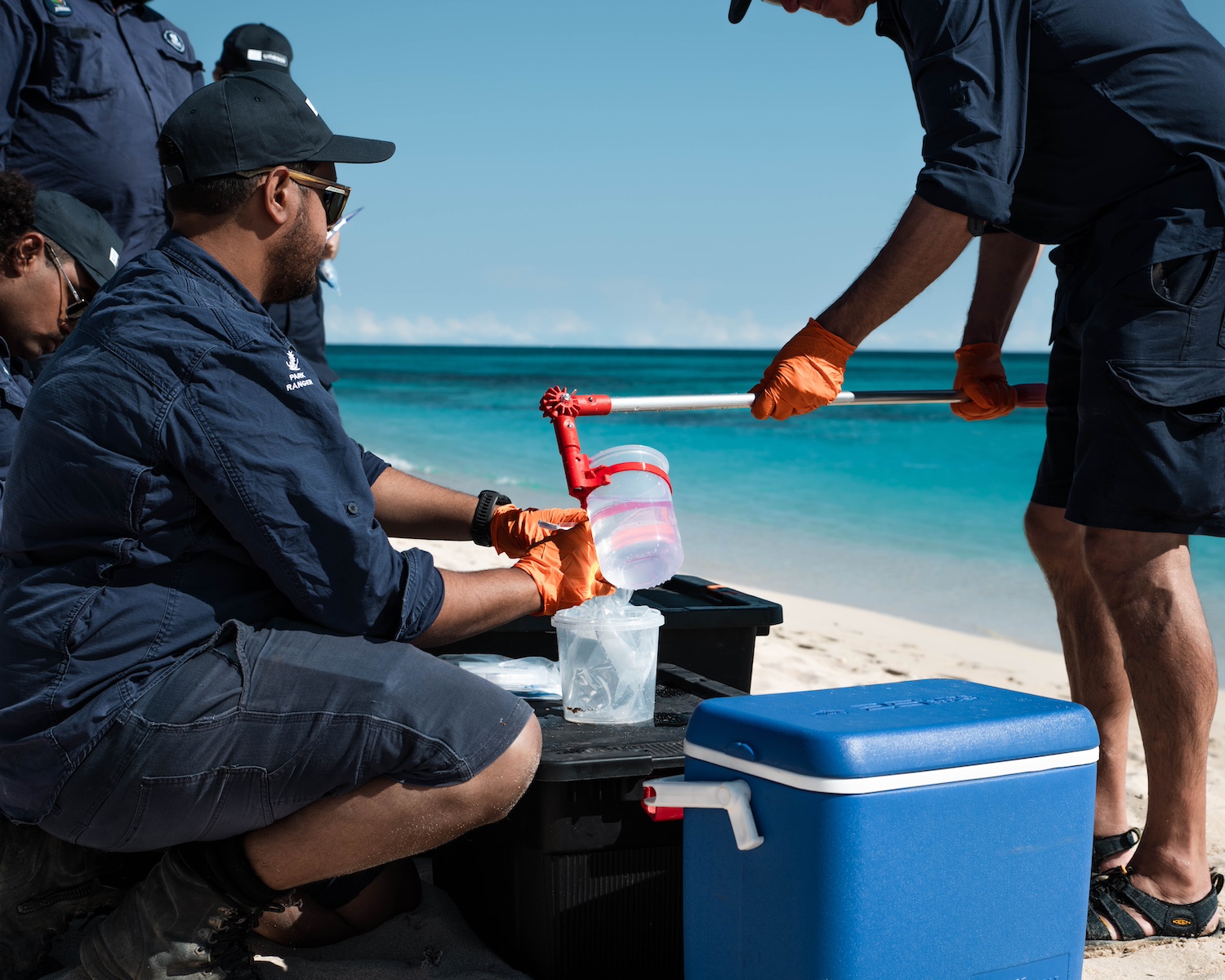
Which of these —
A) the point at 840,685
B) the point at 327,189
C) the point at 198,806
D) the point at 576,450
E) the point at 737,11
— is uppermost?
the point at 737,11

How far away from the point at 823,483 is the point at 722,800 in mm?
13457

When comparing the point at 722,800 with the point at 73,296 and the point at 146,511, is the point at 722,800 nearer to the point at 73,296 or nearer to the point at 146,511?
the point at 146,511

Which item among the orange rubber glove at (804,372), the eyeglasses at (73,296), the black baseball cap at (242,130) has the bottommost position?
the orange rubber glove at (804,372)

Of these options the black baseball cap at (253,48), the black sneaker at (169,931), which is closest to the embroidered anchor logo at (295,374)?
the black sneaker at (169,931)

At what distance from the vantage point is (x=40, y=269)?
2.54m

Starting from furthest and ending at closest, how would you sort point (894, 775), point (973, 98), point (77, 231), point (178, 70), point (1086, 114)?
point (178, 70)
point (77, 231)
point (1086, 114)
point (973, 98)
point (894, 775)

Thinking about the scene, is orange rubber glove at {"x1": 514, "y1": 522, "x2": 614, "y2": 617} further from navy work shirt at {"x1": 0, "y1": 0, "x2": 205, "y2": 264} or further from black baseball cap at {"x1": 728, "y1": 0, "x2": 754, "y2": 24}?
navy work shirt at {"x1": 0, "y1": 0, "x2": 205, "y2": 264}

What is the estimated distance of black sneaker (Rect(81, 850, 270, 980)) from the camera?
5.57ft

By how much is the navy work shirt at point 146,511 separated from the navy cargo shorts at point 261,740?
42 mm

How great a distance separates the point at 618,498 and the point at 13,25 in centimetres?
219

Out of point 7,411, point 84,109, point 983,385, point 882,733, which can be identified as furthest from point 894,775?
point 84,109

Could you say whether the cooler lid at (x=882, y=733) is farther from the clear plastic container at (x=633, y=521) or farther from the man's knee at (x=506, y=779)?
the clear plastic container at (x=633, y=521)

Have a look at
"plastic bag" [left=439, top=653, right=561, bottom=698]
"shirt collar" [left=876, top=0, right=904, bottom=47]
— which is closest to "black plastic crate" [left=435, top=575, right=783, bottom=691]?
"plastic bag" [left=439, top=653, right=561, bottom=698]

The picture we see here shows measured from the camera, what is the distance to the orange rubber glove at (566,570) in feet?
6.72
